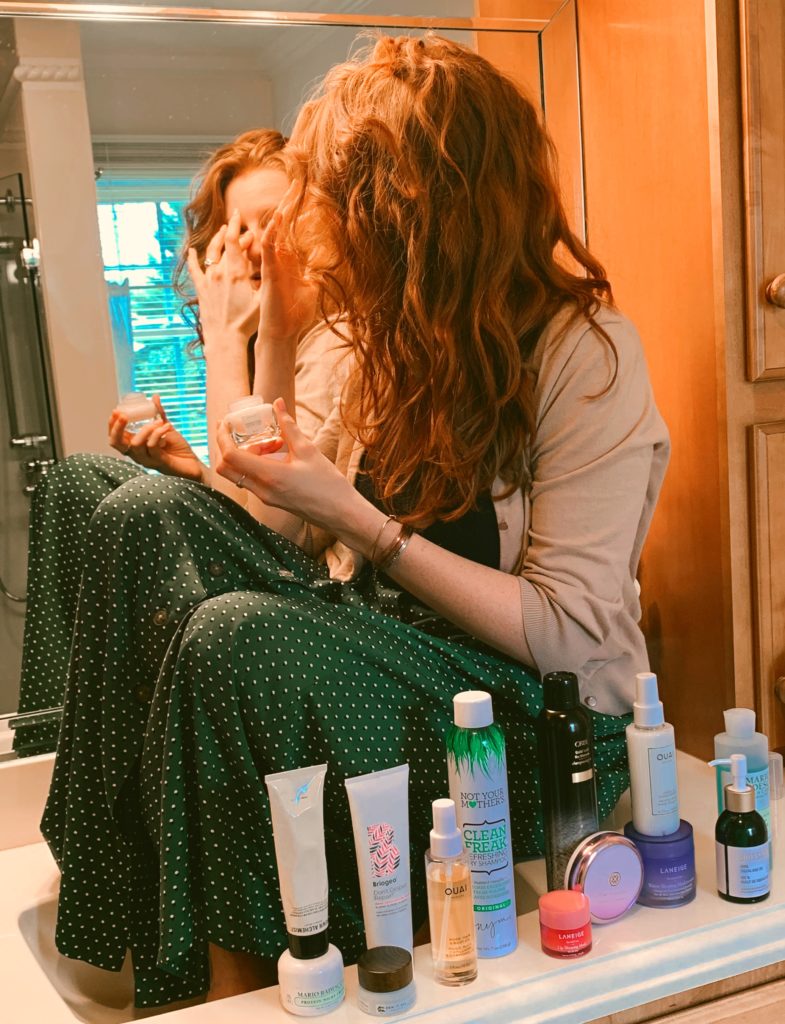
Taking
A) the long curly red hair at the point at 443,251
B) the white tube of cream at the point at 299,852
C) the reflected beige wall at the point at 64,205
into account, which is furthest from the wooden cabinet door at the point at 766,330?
the reflected beige wall at the point at 64,205

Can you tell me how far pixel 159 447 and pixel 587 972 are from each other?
2.84 ft

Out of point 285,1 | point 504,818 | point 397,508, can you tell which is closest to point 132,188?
point 285,1

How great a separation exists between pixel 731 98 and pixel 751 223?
0.15m

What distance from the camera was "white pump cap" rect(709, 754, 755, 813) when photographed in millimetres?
1082

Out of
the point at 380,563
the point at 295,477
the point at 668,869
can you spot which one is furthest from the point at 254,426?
the point at 668,869

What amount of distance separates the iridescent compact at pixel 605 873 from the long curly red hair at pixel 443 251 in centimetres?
38

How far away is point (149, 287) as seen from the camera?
1.48m

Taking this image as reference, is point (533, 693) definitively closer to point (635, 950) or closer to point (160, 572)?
point (635, 950)

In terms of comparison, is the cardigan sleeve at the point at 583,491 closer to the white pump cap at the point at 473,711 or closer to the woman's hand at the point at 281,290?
the white pump cap at the point at 473,711

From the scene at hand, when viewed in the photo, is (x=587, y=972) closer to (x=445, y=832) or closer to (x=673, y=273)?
(x=445, y=832)

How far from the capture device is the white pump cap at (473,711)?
1.03 metres

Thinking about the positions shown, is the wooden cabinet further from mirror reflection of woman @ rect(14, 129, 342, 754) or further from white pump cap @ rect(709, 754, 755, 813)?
mirror reflection of woman @ rect(14, 129, 342, 754)

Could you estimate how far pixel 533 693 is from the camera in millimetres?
1194

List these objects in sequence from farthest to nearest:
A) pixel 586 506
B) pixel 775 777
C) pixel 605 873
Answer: pixel 775 777 → pixel 586 506 → pixel 605 873
